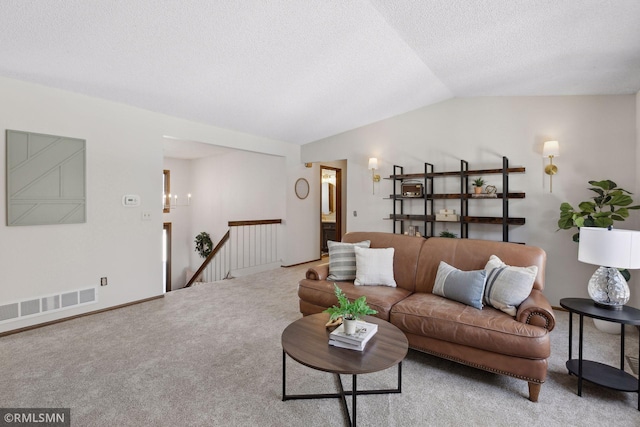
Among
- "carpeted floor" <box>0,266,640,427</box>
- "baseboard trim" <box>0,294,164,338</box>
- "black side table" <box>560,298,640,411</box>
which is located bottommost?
"carpeted floor" <box>0,266,640,427</box>

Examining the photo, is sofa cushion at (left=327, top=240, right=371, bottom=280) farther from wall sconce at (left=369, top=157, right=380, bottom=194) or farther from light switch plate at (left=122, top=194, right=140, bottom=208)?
light switch plate at (left=122, top=194, right=140, bottom=208)

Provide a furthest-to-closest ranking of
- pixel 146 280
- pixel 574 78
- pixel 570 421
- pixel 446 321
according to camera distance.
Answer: pixel 146 280
pixel 574 78
pixel 446 321
pixel 570 421

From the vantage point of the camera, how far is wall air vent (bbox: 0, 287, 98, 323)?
10.0 feet

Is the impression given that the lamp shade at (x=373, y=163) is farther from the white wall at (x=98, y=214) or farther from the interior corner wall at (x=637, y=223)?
the interior corner wall at (x=637, y=223)

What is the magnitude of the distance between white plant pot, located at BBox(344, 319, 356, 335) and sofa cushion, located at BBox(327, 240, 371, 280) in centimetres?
129

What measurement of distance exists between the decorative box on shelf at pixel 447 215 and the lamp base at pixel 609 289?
2.29m

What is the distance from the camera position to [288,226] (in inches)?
246

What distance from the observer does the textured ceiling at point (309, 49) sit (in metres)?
2.32

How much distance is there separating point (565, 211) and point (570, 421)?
2.37 metres

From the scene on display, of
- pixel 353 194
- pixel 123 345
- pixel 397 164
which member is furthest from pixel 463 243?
pixel 123 345

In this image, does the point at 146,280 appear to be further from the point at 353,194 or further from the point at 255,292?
the point at 353,194

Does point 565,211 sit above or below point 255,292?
above

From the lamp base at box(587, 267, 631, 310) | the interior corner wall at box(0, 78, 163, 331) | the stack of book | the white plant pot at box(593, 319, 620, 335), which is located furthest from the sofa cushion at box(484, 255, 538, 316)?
the interior corner wall at box(0, 78, 163, 331)

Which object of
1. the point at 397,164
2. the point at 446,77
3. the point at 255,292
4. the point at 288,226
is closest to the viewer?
the point at 446,77
